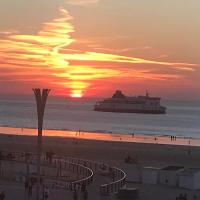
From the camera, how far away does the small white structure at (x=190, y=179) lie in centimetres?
2992

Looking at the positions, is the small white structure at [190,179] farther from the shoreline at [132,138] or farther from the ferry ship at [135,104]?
the ferry ship at [135,104]

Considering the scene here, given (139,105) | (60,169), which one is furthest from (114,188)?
(139,105)

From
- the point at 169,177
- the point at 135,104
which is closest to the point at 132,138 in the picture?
the point at 169,177

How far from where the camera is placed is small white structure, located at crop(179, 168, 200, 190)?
29.9 metres

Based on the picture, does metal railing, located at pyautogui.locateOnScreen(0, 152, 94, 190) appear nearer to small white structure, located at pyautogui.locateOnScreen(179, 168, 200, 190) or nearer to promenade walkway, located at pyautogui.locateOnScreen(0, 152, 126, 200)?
promenade walkway, located at pyautogui.locateOnScreen(0, 152, 126, 200)

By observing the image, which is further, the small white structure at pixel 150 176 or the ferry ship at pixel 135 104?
the ferry ship at pixel 135 104

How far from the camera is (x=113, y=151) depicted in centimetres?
5281

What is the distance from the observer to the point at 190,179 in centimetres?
2989

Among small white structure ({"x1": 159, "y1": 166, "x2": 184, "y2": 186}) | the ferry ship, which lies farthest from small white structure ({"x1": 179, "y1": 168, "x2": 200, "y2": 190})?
the ferry ship

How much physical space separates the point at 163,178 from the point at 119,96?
155784 millimetres

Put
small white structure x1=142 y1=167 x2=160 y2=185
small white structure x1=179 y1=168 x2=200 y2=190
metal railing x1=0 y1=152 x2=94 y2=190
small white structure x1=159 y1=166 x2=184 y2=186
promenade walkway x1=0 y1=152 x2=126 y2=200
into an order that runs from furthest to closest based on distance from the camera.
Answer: small white structure x1=142 y1=167 x2=160 y2=185 < small white structure x1=159 y1=166 x2=184 y2=186 < small white structure x1=179 y1=168 x2=200 y2=190 < metal railing x1=0 y1=152 x2=94 y2=190 < promenade walkway x1=0 y1=152 x2=126 y2=200

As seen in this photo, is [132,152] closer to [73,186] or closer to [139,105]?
[73,186]

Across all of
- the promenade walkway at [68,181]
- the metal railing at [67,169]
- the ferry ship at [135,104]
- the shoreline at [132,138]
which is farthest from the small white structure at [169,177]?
the ferry ship at [135,104]

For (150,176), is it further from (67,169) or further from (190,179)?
(67,169)
